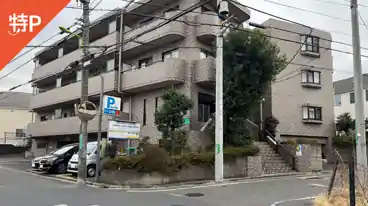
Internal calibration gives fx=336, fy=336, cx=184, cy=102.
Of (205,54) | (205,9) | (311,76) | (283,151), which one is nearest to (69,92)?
(205,54)

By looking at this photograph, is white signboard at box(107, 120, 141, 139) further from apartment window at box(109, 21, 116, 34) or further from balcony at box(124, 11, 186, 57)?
apartment window at box(109, 21, 116, 34)

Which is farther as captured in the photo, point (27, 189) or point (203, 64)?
point (203, 64)

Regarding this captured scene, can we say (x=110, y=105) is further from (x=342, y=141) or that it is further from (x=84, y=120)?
(x=342, y=141)

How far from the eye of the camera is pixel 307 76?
80.6ft

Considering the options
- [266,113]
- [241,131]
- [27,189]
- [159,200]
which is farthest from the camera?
[266,113]

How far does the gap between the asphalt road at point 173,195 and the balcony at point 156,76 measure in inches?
286

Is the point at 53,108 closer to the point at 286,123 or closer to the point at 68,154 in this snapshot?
the point at 68,154

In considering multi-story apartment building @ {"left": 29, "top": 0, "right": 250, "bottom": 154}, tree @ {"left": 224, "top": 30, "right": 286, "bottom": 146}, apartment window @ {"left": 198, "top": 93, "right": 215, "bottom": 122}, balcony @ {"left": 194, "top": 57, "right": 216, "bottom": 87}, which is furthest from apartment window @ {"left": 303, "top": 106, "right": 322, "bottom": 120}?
balcony @ {"left": 194, "top": 57, "right": 216, "bottom": 87}

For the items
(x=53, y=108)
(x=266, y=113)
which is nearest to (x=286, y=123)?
(x=266, y=113)

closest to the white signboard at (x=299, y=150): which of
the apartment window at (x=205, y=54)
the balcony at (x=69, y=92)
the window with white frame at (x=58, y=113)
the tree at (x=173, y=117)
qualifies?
the tree at (x=173, y=117)

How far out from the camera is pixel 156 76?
1912cm

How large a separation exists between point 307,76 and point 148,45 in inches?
470

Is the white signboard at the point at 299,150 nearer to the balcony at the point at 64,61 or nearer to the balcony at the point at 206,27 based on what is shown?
the balcony at the point at 206,27

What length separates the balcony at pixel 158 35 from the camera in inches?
757
